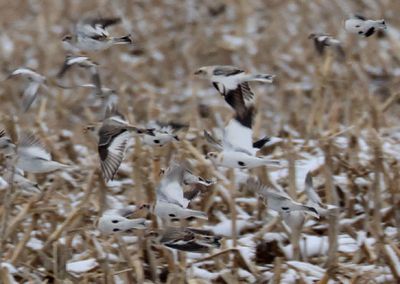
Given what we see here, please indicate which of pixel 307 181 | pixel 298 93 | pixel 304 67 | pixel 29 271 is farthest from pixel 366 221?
pixel 304 67

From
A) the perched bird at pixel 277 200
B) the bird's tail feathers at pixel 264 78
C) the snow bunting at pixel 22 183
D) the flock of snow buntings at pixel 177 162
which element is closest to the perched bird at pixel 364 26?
the flock of snow buntings at pixel 177 162

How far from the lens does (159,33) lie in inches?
264

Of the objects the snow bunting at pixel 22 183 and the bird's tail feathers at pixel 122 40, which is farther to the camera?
the snow bunting at pixel 22 183

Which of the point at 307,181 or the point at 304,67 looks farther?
the point at 304,67

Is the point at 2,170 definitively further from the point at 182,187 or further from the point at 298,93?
the point at 298,93

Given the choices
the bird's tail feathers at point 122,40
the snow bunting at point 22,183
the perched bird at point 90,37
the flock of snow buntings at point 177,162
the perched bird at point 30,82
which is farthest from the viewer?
the snow bunting at point 22,183

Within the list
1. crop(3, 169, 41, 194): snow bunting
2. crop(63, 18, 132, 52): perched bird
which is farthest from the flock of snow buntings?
crop(3, 169, 41, 194): snow bunting

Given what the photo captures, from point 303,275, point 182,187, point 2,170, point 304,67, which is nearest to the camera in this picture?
point 182,187

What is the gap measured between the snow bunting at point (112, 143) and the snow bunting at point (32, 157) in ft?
0.38

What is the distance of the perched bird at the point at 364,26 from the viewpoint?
8.79ft

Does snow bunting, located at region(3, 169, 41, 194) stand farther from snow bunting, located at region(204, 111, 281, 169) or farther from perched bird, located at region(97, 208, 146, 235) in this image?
snow bunting, located at region(204, 111, 281, 169)

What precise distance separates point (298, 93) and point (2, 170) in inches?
80.0

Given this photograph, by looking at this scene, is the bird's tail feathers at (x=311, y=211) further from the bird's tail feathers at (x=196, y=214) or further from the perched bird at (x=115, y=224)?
the perched bird at (x=115, y=224)

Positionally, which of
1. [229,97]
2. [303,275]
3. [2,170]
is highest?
[229,97]
